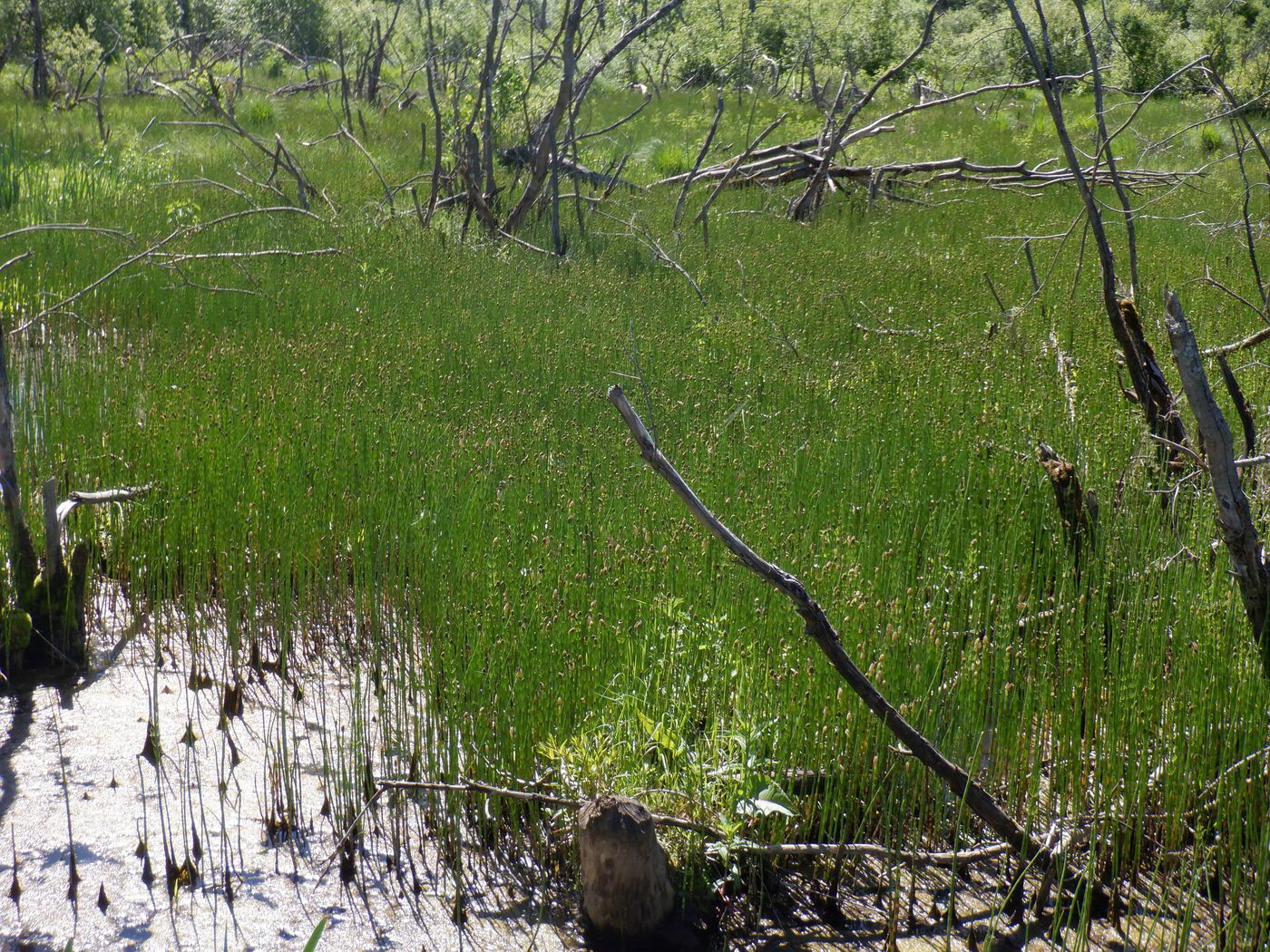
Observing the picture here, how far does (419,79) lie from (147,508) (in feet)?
65.1

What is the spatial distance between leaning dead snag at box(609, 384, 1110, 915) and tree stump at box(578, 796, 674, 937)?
1.74 ft

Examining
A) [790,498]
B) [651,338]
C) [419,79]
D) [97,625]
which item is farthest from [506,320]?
[419,79]

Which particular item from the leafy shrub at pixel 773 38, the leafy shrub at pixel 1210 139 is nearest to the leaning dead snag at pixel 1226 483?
the leafy shrub at pixel 1210 139

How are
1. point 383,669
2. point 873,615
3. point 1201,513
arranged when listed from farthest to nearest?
point 1201,513, point 383,669, point 873,615

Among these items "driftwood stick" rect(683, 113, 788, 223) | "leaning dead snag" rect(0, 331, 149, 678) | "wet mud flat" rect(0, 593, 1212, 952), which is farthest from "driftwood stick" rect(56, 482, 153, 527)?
"driftwood stick" rect(683, 113, 788, 223)

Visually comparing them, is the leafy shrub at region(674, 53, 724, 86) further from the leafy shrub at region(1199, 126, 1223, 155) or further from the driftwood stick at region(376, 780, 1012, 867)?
the driftwood stick at region(376, 780, 1012, 867)

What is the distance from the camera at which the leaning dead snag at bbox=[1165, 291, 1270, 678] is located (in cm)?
250

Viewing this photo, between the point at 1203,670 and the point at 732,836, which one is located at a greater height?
the point at 1203,670

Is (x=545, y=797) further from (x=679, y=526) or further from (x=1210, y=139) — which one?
(x=1210, y=139)

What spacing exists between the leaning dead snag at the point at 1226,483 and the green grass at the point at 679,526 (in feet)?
0.83

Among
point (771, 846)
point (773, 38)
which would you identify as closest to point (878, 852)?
point (771, 846)

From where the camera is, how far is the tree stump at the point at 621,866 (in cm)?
233

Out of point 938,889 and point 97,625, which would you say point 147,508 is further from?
point 938,889

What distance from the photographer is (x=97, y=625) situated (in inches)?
149
